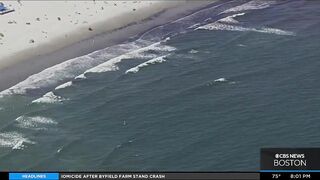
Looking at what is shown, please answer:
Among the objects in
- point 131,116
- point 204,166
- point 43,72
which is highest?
point 43,72

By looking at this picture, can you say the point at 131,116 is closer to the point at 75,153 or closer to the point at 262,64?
the point at 75,153

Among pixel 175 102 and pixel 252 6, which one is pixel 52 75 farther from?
pixel 252 6

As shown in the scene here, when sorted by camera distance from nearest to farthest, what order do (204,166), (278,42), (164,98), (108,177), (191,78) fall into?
(108,177)
(204,166)
(164,98)
(191,78)
(278,42)

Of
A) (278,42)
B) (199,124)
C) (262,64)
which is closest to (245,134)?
(199,124)

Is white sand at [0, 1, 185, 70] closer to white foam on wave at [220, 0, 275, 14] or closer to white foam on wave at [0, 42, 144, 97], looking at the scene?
white foam on wave at [0, 42, 144, 97]

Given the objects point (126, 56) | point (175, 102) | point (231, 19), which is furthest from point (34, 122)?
point (231, 19)

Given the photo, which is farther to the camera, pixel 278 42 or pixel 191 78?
pixel 278 42

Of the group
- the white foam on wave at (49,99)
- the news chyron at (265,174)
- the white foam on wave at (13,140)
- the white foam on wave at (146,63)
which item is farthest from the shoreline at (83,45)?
the news chyron at (265,174)

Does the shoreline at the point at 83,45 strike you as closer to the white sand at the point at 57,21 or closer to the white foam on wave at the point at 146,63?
the white sand at the point at 57,21
